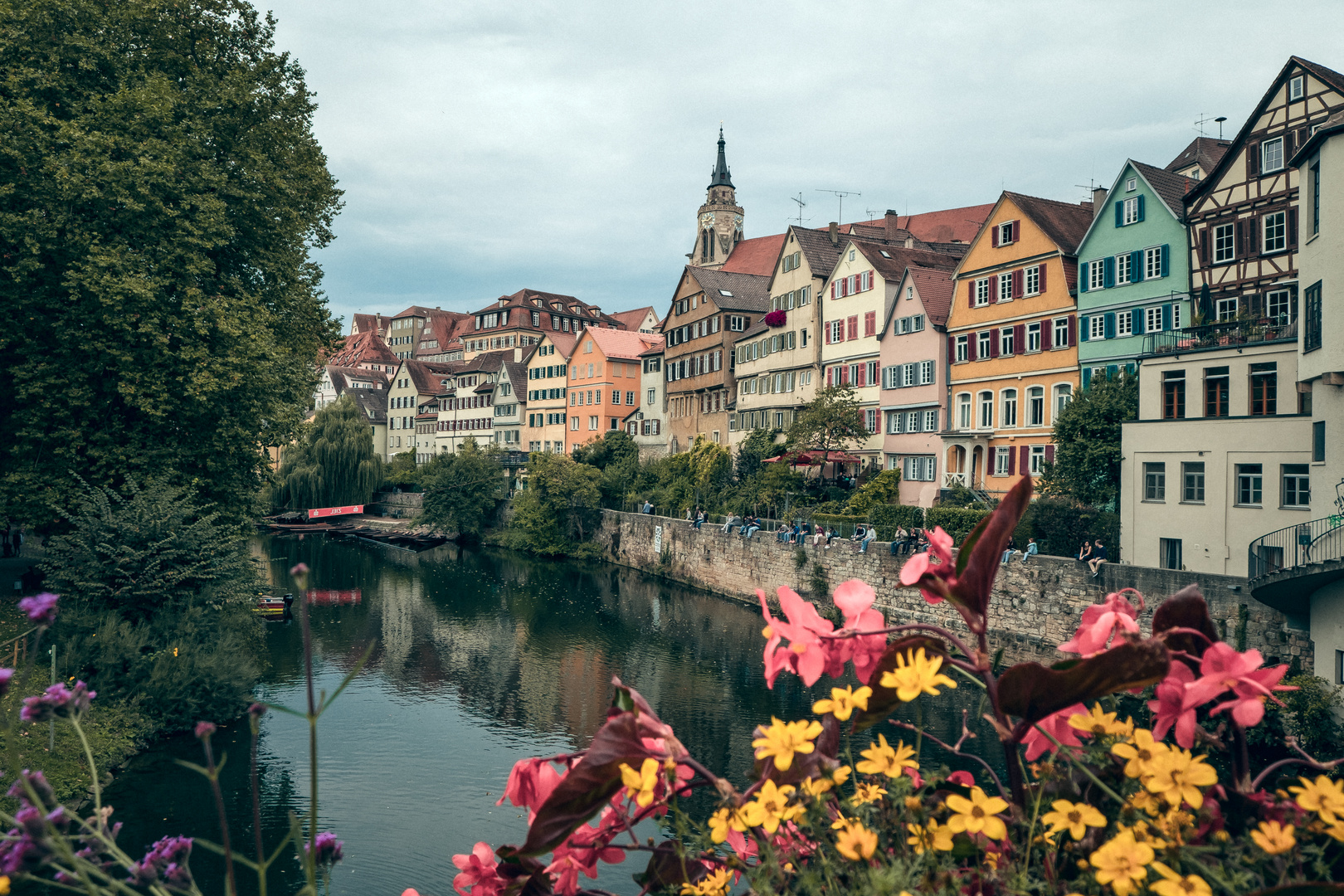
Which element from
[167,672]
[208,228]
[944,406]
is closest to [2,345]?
[208,228]

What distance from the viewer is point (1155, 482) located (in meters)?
22.5

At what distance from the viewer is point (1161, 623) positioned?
1.57m

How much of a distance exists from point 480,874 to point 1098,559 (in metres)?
23.0

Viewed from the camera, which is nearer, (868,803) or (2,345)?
(868,803)

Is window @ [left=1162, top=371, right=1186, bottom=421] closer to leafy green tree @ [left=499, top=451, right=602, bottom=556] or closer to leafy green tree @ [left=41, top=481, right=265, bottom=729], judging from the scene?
leafy green tree @ [left=41, top=481, right=265, bottom=729]

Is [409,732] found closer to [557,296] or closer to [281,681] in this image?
[281,681]

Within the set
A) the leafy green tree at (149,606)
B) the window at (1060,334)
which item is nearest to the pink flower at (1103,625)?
the leafy green tree at (149,606)

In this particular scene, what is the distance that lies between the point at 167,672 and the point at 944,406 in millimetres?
26651

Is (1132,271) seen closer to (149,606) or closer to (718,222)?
(149,606)

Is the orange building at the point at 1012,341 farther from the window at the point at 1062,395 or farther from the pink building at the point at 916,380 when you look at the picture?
the pink building at the point at 916,380

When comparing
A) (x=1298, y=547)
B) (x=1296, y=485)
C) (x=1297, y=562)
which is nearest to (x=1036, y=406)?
(x=1296, y=485)

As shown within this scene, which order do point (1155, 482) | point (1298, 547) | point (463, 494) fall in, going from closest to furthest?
point (1298, 547) → point (1155, 482) → point (463, 494)

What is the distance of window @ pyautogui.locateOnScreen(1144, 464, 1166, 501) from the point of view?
2225cm

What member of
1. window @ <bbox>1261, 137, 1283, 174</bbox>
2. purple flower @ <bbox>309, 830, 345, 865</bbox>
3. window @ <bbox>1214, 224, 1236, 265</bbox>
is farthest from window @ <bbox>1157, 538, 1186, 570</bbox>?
purple flower @ <bbox>309, 830, 345, 865</bbox>
